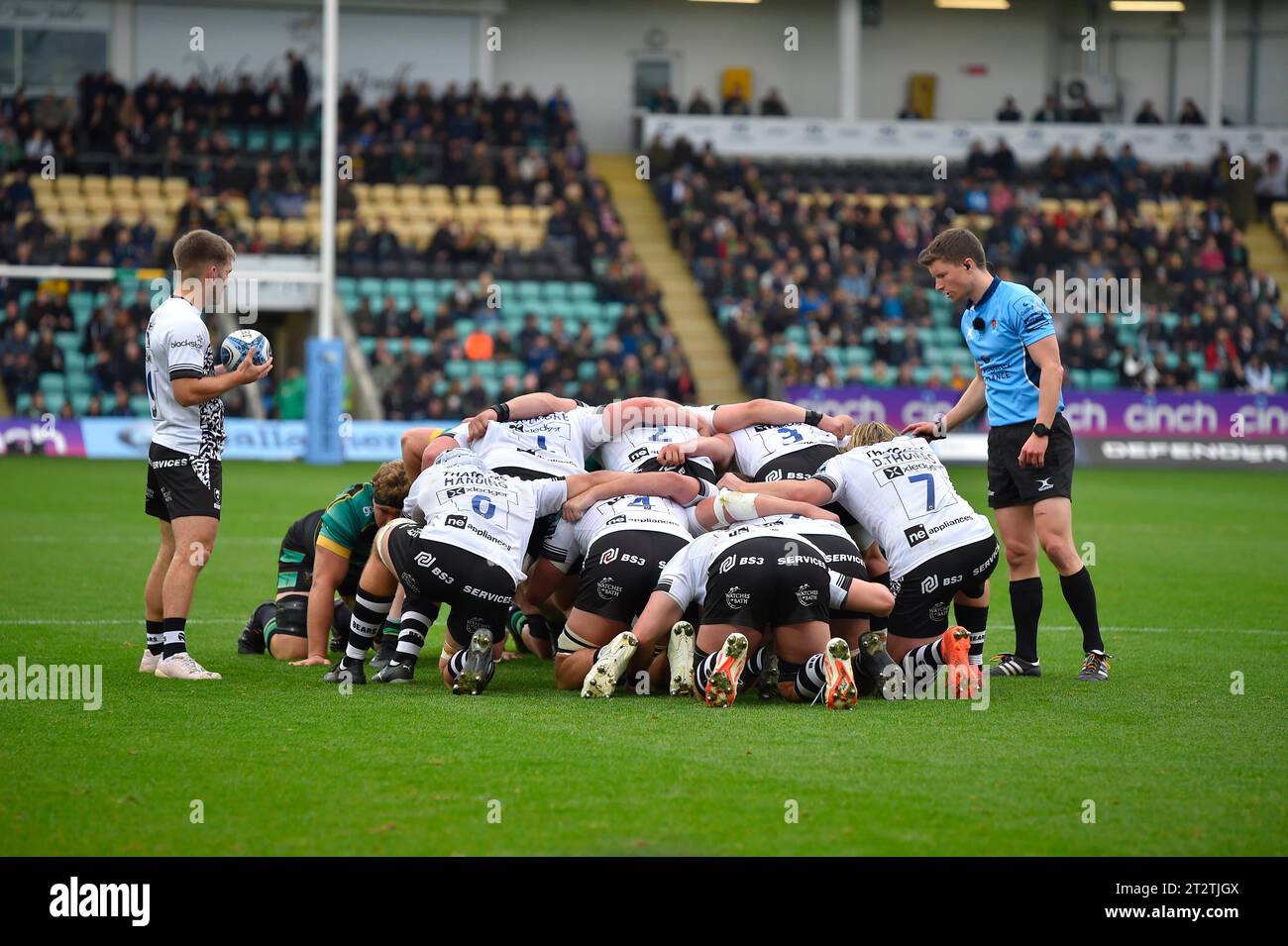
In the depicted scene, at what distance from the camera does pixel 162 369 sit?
7965mm

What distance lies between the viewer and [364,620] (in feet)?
26.2

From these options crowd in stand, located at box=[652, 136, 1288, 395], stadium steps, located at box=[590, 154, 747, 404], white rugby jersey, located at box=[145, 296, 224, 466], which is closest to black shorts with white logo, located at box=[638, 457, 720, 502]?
white rugby jersey, located at box=[145, 296, 224, 466]

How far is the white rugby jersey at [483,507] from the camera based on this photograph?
7531 mm

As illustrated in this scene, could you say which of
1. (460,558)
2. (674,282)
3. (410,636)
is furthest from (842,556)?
(674,282)

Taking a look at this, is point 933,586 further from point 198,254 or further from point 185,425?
point 198,254

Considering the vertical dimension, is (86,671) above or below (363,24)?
below

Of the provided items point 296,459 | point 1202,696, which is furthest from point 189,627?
point 296,459

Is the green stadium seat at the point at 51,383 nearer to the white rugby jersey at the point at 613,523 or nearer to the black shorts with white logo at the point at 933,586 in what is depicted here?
the white rugby jersey at the point at 613,523

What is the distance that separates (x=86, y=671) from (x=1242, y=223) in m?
34.7

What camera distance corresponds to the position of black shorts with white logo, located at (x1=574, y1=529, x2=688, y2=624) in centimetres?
770

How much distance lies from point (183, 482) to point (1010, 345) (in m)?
4.25

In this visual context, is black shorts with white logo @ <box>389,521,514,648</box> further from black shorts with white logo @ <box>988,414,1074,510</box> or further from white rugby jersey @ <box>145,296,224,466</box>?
black shorts with white logo @ <box>988,414,1074,510</box>

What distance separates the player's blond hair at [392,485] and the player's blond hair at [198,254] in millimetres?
1356
